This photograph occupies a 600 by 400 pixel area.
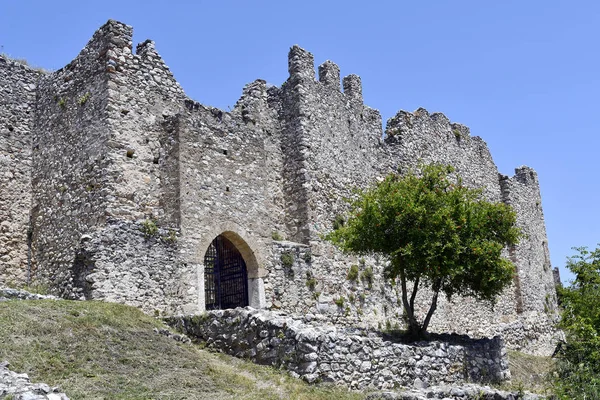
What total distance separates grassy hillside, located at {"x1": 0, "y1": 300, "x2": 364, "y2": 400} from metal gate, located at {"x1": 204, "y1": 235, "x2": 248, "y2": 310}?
5.69 m

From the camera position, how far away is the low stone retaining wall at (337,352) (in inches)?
570

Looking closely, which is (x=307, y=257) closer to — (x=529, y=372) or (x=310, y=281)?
(x=310, y=281)

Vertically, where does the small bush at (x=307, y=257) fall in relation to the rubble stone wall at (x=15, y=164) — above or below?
below

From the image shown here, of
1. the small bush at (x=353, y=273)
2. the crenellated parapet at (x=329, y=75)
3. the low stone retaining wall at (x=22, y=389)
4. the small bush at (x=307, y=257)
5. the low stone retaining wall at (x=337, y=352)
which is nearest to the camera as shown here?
the low stone retaining wall at (x=22, y=389)

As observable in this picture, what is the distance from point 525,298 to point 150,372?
2442 centimetres

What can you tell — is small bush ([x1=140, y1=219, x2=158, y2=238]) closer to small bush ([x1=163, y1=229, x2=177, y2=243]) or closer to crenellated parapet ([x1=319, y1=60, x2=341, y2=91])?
small bush ([x1=163, y1=229, x2=177, y2=243])

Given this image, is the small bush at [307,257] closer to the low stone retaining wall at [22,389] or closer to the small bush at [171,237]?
the small bush at [171,237]

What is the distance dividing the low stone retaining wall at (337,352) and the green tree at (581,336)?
199 cm

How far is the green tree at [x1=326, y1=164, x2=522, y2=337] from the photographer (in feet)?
56.9

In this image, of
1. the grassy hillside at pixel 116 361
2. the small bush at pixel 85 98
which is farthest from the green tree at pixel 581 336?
the small bush at pixel 85 98

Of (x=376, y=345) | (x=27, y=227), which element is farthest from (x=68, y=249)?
(x=376, y=345)

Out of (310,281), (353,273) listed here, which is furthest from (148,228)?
(353,273)

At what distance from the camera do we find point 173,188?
65.5ft

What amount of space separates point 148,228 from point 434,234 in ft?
24.5
